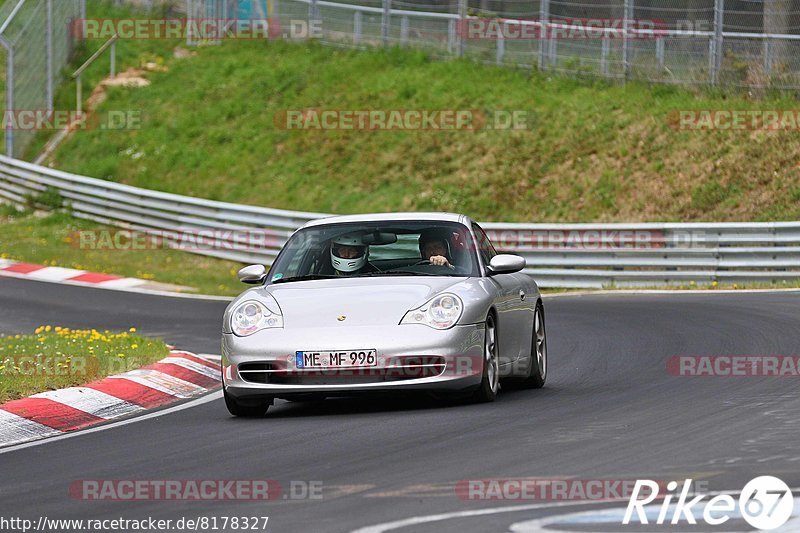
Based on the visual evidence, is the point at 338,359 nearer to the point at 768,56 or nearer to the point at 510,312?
the point at 510,312

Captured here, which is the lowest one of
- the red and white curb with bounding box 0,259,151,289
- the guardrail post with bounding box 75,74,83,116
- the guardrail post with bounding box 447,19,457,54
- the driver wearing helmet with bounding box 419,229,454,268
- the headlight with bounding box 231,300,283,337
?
the red and white curb with bounding box 0,259,151,289

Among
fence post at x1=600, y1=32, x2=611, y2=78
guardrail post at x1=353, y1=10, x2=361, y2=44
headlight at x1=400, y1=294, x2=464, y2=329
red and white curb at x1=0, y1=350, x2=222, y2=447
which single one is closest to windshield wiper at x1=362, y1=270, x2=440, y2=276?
headlight at x1=400, y1=294, x2=464, y2=329

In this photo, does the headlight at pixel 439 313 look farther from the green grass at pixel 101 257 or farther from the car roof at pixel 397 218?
the green grass at pixel 101 257

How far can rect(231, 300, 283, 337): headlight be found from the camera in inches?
388

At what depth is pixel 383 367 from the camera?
31.3 ft

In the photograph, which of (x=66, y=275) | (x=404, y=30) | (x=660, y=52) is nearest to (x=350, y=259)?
(x=66, y=275)

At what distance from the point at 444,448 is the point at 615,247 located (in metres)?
16.1

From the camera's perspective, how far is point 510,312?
35.4 feet

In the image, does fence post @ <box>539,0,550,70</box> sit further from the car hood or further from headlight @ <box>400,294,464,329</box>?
headlight @ <box>400,294,464,329</box>

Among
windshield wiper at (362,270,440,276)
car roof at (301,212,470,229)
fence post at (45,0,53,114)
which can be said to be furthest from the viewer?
fence post at (45,0,53,114)

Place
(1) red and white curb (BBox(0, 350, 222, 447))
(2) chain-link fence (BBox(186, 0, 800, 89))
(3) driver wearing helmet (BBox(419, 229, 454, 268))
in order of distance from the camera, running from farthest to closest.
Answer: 1. (2) chain-link fence (BBox(186, 0, 800, 89))
2. (3) driver wearing helmet (BBox(419, 229, 454, 268))
3. (1) red and white curb (BBox(0, 350, 222, 447))

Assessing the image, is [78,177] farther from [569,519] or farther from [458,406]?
[569,519]

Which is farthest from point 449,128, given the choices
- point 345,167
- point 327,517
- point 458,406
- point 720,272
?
point 327,517

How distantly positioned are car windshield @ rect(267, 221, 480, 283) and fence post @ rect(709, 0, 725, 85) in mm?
18654
